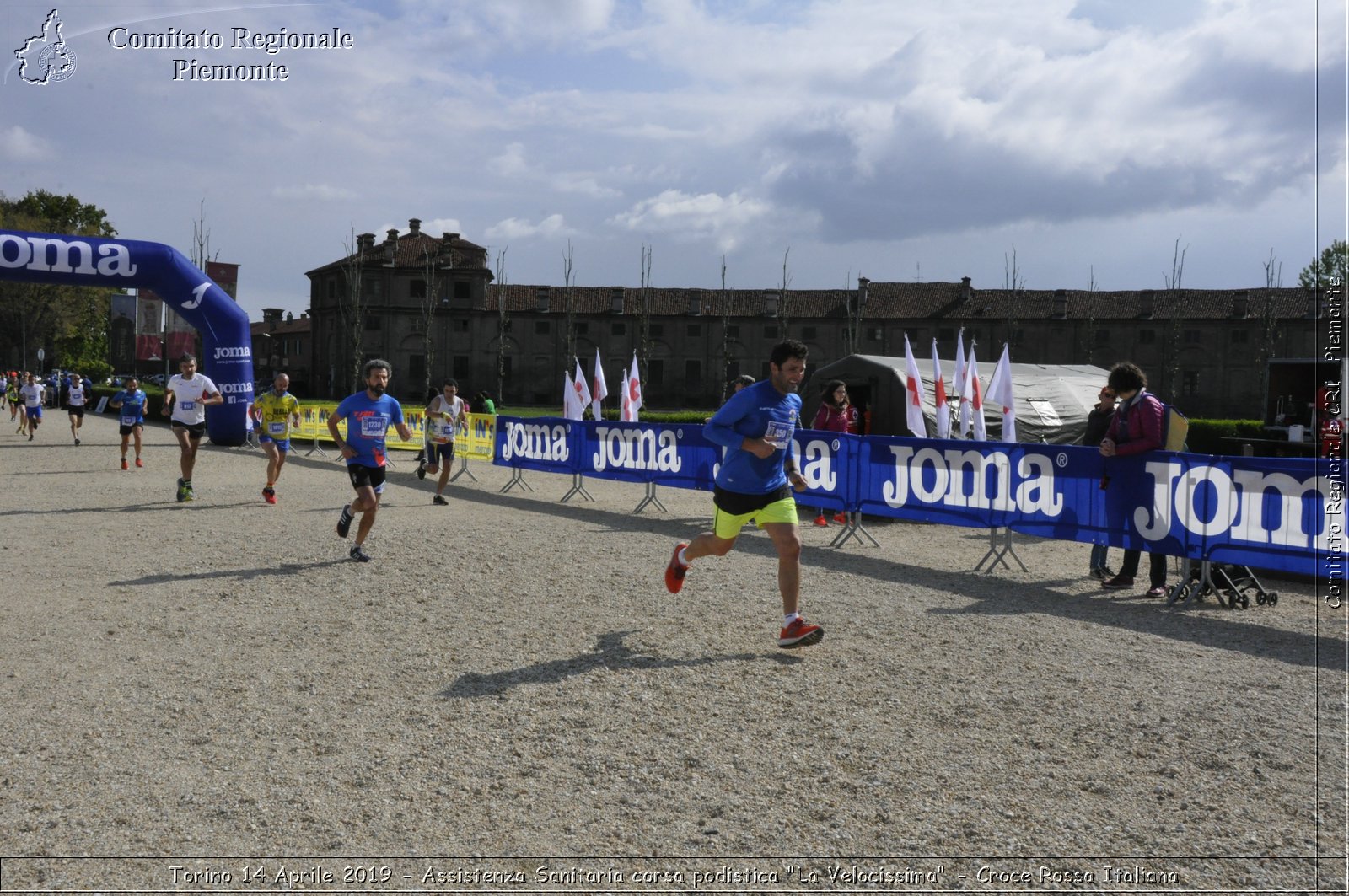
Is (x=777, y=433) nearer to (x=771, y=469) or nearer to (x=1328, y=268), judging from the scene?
(x=771, y=469)

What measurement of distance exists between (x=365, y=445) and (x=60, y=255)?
1691 cm

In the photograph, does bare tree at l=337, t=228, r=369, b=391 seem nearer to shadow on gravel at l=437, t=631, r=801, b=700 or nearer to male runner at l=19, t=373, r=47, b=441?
male runner at l=19, t=373, r=47, b=441

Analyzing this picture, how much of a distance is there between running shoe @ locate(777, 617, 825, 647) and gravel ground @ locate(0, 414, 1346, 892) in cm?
16

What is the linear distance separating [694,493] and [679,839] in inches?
575

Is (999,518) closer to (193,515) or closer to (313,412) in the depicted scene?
(193,515)

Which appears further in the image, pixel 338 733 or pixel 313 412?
pixel 313 412

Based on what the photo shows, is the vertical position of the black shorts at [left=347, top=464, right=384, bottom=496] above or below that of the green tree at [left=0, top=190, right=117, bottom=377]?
below

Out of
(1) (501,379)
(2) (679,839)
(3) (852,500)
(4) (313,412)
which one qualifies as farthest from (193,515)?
(1) (501,379)

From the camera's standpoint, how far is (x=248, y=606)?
7676 millimetres

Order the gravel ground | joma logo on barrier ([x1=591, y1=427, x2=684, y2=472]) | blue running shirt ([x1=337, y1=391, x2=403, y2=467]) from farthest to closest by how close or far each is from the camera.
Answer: joma logo on barrier ([x1=591, y1=427, x2=684, y2=472]) → blue running shirt ([x1=337, y1=391, x2=403, y2=467]) → the gravel ground

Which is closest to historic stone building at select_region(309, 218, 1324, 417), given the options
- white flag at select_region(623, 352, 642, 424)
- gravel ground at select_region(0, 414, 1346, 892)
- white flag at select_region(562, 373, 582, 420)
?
white flag at select_region(562, 373, 582, 420)

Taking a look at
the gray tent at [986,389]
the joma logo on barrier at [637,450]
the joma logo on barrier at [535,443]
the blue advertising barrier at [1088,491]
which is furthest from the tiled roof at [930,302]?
the blue advertising barrier at [1088,491]

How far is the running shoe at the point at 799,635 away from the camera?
652 centimetres

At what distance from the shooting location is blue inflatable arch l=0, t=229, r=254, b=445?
22.3 meters
